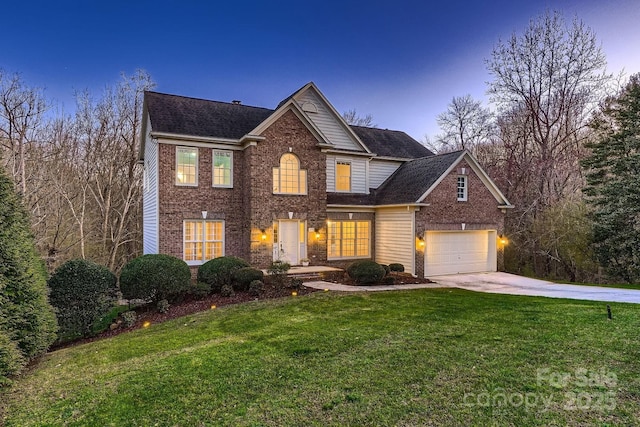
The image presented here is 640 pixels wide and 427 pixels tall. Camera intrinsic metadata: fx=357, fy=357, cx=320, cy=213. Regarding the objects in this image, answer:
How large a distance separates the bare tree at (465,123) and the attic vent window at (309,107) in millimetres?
15218

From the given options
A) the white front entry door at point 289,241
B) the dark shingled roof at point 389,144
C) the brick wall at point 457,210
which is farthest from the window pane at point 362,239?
the dark shingled roof at point 389,144

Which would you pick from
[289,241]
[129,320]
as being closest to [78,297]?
[129,320]

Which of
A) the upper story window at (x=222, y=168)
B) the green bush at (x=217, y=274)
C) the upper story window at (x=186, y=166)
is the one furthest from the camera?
the upper story window at (x=222, y=168)

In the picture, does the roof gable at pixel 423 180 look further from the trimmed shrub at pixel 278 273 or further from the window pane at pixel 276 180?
the trimmed shrub at pixel 278 273

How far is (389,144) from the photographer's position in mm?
19953

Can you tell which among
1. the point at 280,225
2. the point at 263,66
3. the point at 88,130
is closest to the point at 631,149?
the point at 280,225

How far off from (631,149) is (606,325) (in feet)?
40.7

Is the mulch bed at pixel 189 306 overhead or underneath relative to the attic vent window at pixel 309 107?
underneath

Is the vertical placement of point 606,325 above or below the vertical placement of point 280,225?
below

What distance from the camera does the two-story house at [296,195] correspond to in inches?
544

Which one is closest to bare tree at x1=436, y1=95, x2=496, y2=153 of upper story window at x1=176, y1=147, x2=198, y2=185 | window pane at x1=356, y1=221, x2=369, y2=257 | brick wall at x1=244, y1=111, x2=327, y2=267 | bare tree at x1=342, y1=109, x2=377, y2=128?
bare tree at x1=342, y1=109, x2=377, y2=128

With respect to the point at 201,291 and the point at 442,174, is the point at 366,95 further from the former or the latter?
the point at 201,291

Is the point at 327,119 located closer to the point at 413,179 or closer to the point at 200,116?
the point at 413,179

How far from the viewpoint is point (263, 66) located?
93.9ft
